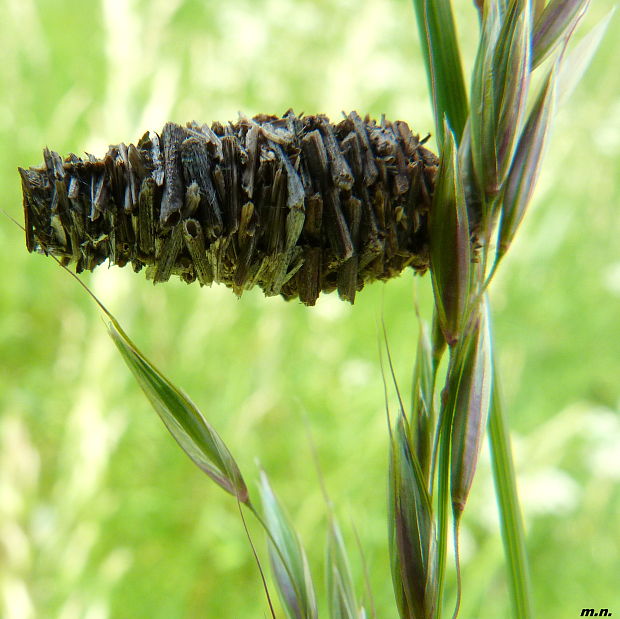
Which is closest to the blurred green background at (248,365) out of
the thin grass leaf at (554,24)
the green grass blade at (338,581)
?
the green grass blade at (338,581)

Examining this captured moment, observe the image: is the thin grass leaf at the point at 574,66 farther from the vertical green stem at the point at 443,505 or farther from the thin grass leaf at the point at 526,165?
the vertical green stem at the point at 443,505

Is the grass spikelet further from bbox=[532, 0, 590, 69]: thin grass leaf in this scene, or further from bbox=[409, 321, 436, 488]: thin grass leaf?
bbox=[532, 0, 590, 69]: thin grass leaf

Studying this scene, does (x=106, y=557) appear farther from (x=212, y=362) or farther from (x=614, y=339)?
(x=614, y=339)

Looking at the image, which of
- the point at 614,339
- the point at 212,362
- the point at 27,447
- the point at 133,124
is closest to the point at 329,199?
the point at 133,124

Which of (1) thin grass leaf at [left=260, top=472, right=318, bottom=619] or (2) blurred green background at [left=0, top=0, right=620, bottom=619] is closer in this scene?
(1) thin grass leaf at [left=260, top=472, right=318, bottom=619]

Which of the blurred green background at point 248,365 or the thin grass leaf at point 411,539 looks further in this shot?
the blurred green background at point 248,365

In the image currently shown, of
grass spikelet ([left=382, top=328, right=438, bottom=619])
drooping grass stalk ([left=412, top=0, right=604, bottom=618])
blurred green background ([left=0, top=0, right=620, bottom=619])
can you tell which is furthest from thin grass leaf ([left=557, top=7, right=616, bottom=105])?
blurred green background ([left=0, top=0, right=620, bottom=619])

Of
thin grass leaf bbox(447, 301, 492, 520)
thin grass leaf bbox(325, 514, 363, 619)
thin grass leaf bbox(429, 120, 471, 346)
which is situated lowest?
thin grass leaf bbox(325, 514, 363, 619)
